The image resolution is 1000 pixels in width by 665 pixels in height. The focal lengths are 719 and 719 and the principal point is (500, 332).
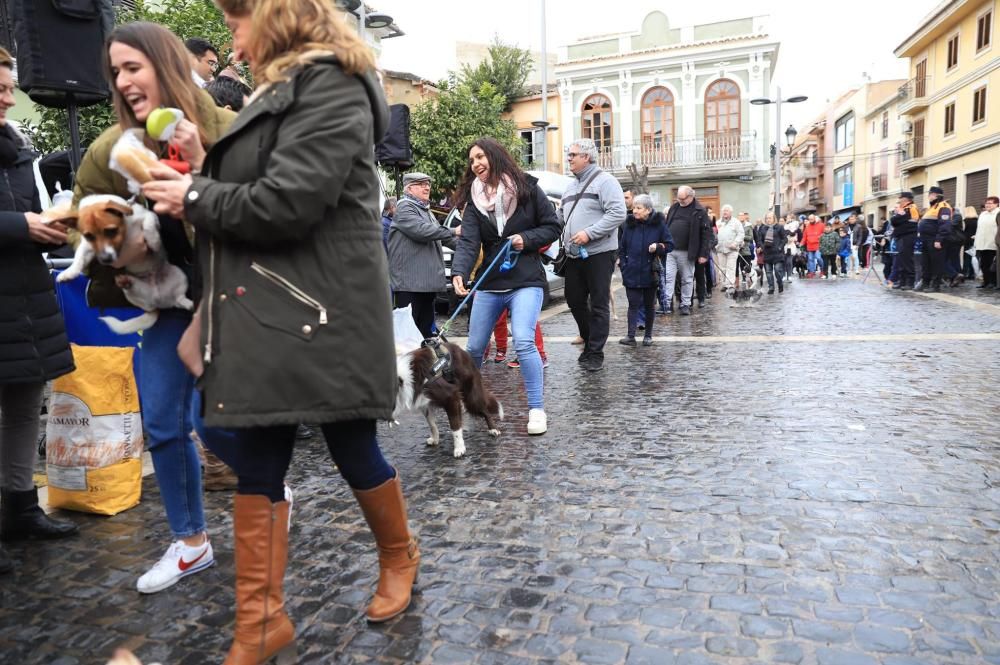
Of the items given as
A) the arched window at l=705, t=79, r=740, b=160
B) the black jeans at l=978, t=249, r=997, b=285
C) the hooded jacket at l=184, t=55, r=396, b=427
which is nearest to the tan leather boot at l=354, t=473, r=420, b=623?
the hooded jacket at l=184, t=55, r=396, b=427

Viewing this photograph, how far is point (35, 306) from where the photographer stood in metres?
3.00

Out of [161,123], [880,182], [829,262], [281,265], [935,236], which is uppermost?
[880,182]

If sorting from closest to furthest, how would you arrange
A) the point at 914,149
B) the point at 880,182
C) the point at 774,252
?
the point at 774,252 → the point at 914,149 → the point at 880,182

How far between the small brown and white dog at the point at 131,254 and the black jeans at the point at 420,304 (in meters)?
4.05

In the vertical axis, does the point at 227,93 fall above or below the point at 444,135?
below

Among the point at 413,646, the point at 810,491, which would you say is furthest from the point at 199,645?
the point at 810,491

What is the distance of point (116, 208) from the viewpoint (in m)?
2.23

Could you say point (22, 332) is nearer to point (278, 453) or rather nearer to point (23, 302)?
point (23, 302)

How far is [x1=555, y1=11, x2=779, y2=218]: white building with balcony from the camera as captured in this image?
33.1m

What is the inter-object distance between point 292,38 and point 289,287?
0.72 m

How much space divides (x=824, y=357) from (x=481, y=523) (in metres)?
5.28

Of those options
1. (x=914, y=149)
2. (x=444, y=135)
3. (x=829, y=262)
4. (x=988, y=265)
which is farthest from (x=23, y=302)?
(x=914, y=149)

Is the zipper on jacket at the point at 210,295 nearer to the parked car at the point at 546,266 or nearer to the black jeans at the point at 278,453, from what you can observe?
the black jeans at the point at 278,453

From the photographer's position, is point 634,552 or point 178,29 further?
point 178,29
